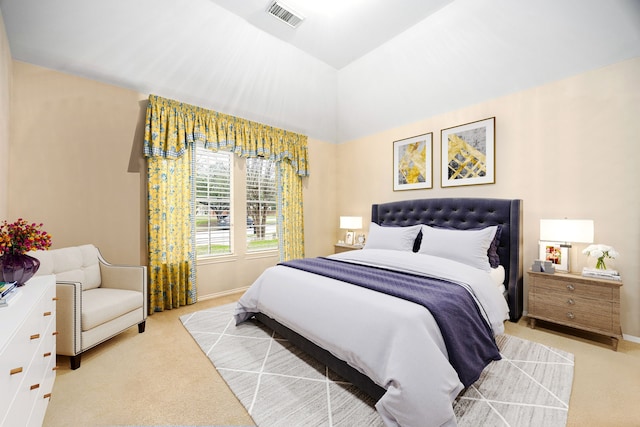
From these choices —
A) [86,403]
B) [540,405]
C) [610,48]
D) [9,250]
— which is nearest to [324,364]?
[540,405]

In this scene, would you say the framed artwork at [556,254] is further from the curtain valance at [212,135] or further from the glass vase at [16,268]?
the glass vase at [16,268]

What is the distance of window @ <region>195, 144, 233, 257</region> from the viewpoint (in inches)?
153

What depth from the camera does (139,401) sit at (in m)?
1.80

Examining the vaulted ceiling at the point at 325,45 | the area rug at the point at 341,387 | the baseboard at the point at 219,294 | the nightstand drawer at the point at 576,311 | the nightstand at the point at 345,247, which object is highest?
the vaulted ceiling at the point at 325,45

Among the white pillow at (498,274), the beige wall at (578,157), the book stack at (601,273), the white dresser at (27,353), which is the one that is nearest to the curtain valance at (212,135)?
the white dresser at (27,353)

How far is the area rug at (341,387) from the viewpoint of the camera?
1624 millimetres

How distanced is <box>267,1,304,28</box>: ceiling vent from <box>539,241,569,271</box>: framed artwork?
3.66 m

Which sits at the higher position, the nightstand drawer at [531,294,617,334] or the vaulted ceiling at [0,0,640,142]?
the vaulted ceiling at [0,0,640,142]

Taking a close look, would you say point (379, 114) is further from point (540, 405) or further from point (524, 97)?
point (540, 405)

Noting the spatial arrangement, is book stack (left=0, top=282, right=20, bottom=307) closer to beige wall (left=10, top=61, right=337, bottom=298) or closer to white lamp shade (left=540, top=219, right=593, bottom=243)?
beige wall (left=10, top=61, right=337, bottom=298)

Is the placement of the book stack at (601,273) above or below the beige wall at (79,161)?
below

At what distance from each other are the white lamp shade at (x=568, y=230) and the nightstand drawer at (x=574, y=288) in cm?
41

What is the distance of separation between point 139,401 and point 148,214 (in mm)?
2231

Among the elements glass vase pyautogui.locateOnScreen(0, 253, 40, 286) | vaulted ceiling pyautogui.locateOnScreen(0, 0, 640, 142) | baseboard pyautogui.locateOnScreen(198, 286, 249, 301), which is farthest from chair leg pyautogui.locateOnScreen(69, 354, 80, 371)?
vaulted ceiling pyautogui.locateOnScreen(0, 0, 640, 142)
